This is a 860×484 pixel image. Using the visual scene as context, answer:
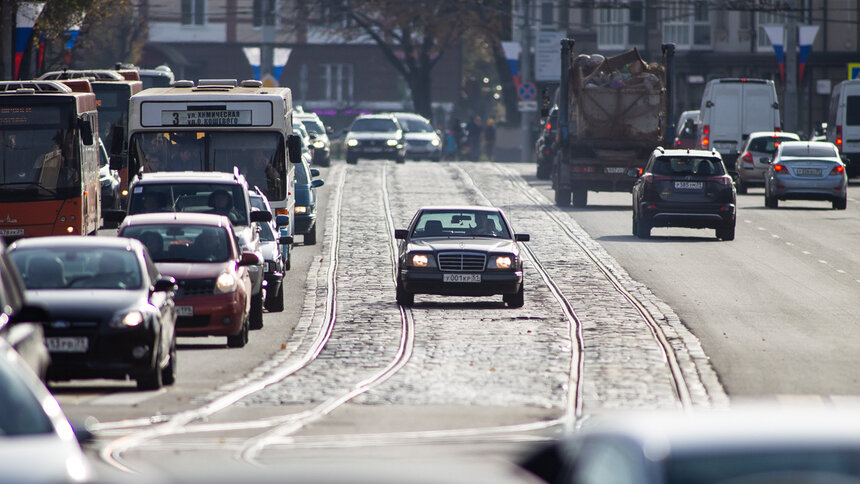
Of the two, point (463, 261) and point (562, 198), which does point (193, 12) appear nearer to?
point (562, 198)

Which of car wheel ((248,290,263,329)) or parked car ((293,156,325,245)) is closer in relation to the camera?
car wheel ((248,290,263,329))

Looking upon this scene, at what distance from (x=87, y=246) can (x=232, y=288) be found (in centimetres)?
240

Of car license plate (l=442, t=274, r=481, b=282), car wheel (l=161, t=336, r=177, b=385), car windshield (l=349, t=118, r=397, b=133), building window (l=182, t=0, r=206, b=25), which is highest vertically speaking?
building window (l=182, t=0, r=206, b=25)

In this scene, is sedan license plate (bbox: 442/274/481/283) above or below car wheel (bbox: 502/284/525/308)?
above

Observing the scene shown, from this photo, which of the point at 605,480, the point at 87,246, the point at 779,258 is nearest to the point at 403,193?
the point at 779,258

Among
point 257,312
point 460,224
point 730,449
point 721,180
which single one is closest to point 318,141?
point 721,180

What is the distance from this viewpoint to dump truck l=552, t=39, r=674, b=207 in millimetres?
36719

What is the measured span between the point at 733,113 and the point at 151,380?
37.1 metres

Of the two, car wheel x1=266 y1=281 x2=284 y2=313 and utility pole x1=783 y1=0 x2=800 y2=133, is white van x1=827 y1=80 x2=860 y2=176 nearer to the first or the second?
utility pole x1=783 y1=0 x2=800 y2=133

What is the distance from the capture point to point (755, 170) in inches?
1690

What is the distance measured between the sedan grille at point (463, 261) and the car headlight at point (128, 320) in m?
7.27

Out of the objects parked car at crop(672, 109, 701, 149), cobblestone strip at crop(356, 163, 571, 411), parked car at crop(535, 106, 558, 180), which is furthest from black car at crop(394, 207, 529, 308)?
parked car at crop(672, 109, 701, 149)

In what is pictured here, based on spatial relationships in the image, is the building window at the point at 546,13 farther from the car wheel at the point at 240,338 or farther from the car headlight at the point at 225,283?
the car headlight at the point at 225,283

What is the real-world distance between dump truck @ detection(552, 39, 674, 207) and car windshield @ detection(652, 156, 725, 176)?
6.46 m
